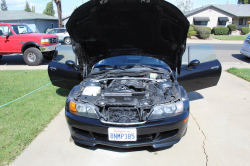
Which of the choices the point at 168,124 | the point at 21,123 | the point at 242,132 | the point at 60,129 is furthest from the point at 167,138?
the point at 21,123

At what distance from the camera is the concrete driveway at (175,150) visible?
259 cm

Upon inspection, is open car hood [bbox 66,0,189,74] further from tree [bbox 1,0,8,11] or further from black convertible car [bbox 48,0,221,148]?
tree [bbox 1,0,8,11]

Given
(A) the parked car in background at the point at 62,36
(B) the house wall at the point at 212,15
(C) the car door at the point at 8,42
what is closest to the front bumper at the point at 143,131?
(C) the car door at the point at 8,42

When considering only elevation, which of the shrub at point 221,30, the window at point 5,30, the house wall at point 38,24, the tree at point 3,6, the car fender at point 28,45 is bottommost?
the car fender at point 28,45

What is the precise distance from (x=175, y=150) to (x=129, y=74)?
1.46m

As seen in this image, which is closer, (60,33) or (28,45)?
(28,45)

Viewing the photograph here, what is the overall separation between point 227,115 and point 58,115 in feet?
11.5

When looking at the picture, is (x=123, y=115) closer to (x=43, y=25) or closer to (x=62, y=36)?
Answer: (x=62, y=36)

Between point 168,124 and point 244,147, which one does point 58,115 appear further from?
point 244,147

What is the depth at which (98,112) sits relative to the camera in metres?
2.52

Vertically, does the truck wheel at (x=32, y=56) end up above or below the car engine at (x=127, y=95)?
above

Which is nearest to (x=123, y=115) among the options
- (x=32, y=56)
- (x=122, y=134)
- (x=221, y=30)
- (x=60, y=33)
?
(x=122, y=134)

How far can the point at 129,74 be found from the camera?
134 inches

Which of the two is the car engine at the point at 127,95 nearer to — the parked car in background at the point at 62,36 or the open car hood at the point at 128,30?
the open car hood at the point at 128,30
